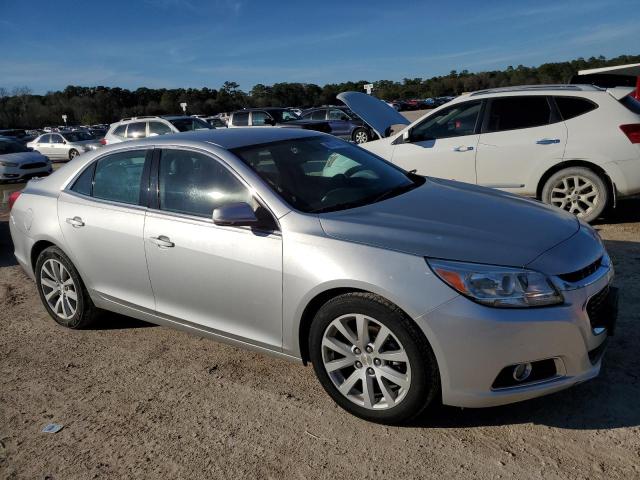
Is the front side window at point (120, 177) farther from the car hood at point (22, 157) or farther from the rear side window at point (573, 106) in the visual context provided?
the car hood at point (22, 157)

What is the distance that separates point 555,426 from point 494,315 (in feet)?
2.54

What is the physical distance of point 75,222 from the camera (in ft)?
13.6

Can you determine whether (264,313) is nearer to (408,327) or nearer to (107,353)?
(408,327)

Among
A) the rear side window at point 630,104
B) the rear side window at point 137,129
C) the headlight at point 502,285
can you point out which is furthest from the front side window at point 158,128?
the headlight at point 502,285

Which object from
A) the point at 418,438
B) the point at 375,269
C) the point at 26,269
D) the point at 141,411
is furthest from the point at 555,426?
the point at 26,269

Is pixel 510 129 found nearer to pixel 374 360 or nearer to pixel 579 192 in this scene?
pixel 579 192

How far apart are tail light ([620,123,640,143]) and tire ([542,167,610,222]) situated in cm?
52

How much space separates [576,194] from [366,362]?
4623 mm

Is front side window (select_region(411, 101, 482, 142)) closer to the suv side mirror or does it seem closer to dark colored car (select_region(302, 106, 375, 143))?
the suv side mirror

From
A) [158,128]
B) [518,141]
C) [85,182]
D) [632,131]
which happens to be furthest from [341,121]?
[85,182]

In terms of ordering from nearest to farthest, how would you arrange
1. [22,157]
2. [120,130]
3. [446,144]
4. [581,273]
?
1. [581,273]
2. [446,144]
3. [22,157]
4. [120,130]

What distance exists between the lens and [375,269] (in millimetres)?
2705

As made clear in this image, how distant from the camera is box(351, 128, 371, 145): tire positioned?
21062 millimetres

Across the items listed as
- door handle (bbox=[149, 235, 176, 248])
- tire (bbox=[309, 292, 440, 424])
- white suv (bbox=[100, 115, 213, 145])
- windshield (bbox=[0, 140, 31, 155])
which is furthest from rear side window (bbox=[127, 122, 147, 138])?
tire (bbox=[309, 292, 440, 424])
